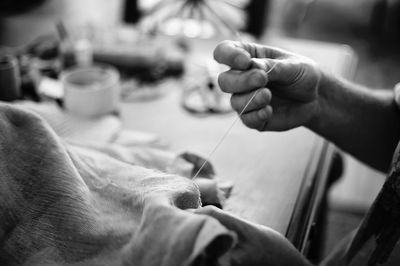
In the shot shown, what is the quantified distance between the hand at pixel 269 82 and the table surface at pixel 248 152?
11 cm

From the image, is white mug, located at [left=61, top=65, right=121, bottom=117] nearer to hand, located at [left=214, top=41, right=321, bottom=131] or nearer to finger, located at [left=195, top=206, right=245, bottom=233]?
hand, located at [left=214, top=41, right=321, bottom=131]

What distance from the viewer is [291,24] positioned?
9.98ft

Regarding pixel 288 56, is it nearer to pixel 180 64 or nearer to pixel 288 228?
pixel 288 228

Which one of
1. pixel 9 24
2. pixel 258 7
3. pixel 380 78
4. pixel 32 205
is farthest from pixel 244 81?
pixel 380 78

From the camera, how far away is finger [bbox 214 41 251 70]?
2.36 ft

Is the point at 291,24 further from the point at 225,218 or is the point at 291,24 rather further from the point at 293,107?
the point at 225,218

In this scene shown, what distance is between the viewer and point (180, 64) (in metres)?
1.29

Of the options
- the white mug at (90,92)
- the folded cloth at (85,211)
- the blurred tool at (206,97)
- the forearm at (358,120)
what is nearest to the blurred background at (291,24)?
the blurred tool at (206,97)

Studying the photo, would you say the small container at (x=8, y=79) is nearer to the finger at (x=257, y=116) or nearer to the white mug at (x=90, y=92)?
the white mug at (x=90, y=92)

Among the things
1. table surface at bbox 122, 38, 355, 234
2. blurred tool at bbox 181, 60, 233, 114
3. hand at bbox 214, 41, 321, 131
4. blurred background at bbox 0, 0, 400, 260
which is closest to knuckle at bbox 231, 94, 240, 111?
hand at bbox 214, 41, 321, 131

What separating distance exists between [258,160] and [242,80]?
278 mm

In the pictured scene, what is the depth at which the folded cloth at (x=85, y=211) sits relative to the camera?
50 cm

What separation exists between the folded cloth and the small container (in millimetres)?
391

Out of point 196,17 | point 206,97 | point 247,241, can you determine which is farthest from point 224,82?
point 196,17
